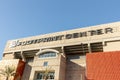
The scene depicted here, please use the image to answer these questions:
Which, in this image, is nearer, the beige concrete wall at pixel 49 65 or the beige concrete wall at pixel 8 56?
the beige concrete wall at pixel 49 65

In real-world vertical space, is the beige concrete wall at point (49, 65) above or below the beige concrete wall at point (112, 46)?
below

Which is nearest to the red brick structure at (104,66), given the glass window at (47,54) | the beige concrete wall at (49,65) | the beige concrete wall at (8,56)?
the beige concrete wall at (49,65)

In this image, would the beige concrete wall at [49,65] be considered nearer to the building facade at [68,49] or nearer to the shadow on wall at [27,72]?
the building facade at [68,49]

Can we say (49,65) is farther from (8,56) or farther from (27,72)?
(8,56)

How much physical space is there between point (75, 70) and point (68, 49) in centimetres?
542

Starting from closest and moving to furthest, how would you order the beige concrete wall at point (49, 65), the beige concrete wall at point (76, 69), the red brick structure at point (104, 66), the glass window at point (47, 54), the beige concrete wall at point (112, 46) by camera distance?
the red brick structure at point (104, 66), the beige concrete wall at point (112, 46), the beige concrete wall at point (49, 65), the beige concrete wall at point (76, 69), the glass window at point (47, 54)

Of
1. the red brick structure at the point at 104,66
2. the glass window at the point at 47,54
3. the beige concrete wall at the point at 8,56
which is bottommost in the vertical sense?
→ the red brick structure at the point at 104,66

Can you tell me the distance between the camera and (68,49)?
38.9 metres

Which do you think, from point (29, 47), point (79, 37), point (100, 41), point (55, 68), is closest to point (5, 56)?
point (29, 47)

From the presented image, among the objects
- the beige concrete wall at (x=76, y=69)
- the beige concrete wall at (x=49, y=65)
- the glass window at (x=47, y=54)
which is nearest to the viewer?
the beige concrete wall at (x=49, y=65)

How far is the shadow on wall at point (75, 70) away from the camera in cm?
3538

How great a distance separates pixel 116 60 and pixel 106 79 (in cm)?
388

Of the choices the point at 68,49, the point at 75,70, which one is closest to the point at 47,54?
the point at 68,49

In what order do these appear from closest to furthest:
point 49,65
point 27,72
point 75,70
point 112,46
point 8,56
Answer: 1. point 112,46
2. point 49,65
3. point 75,70
4. point 27,72
5. point 8,56
